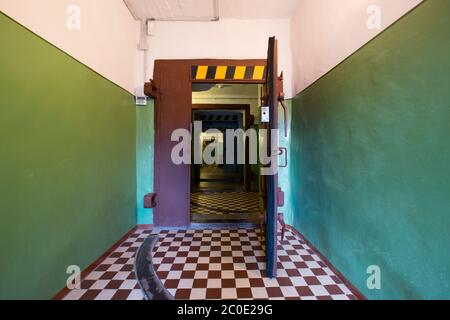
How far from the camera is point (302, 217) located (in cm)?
311

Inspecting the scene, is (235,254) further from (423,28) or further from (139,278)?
(423,28)

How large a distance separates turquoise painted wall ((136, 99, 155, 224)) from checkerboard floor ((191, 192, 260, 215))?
1112mm

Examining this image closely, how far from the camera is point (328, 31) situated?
236 centimetres

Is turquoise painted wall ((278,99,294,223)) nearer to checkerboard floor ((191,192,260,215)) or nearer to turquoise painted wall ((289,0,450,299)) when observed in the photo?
checkerboard floor ((191,192,260,215))

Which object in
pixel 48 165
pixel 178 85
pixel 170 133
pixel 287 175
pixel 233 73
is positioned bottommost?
pixel 287 175

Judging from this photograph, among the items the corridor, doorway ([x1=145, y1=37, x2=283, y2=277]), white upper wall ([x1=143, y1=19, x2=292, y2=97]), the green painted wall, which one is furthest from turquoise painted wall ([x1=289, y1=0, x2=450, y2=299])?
the green painted wall

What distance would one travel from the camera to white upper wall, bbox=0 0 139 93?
1590 millimetres

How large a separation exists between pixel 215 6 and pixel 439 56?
2.82 meters

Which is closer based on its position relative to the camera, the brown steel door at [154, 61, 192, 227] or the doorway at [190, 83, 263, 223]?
the brown steel door at [154, 61, 192, 227]

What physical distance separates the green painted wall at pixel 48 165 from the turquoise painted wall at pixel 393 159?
244 centimetres

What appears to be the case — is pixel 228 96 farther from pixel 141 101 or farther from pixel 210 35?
pixel 141 101

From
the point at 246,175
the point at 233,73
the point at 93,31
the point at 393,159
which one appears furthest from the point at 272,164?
the point at 246,175

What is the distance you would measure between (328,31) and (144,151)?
2863 millimetres
